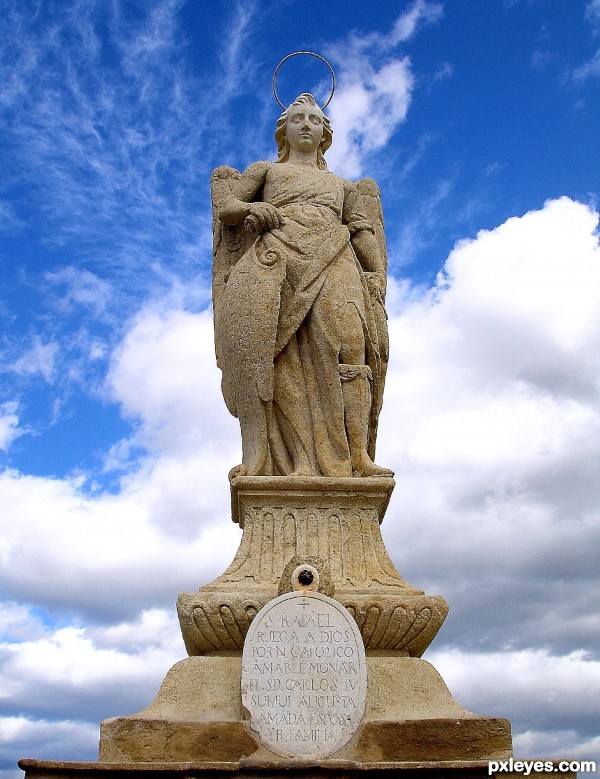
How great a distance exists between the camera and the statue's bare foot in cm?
744

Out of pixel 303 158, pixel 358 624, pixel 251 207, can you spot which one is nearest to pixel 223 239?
pixel 251 207

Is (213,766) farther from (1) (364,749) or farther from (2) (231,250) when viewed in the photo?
(2) (231,250)

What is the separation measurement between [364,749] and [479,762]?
80 centimetres

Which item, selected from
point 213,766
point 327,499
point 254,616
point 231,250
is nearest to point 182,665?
point 254,616

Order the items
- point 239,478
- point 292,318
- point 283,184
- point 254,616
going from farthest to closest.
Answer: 1. point 283,184
2. point 292,318
3. point 239,478
4. point 254,616

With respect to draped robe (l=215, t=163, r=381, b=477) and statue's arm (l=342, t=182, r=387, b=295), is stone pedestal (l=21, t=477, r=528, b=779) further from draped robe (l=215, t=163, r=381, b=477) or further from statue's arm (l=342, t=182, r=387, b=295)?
statue's arm (l=342, t=182, r=387, b=295)

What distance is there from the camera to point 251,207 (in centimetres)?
807

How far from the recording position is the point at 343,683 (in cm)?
611

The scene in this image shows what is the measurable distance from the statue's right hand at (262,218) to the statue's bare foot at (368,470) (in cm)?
228

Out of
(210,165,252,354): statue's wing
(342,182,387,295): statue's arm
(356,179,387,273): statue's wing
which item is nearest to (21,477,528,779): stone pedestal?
(210,165,252,354): statue's wing

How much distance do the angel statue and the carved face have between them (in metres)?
0.48

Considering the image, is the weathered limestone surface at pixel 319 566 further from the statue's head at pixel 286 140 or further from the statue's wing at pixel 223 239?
the statue's head at pixel 286 140

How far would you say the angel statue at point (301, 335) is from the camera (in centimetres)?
766
